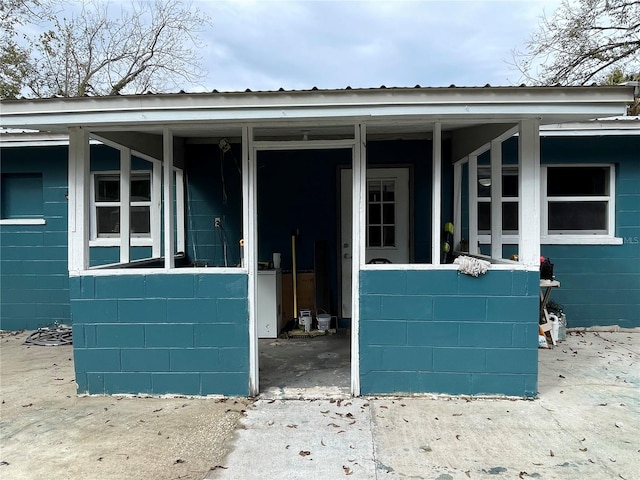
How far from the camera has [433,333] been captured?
3.70m

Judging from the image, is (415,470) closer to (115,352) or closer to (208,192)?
(115,352)

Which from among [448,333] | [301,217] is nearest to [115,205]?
[301,217]

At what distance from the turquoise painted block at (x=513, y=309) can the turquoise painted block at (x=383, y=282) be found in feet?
2.39

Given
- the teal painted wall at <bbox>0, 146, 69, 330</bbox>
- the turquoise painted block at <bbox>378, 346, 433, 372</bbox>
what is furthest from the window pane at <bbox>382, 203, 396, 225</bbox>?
the teal painted wall at <bbox>0, 146, 69, 330</bbox>

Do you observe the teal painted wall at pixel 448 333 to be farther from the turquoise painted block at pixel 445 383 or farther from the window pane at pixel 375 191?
the window pane at pixel 375 191

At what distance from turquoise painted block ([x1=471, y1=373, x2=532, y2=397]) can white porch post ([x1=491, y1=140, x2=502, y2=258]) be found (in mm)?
1295

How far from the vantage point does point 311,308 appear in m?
6.08

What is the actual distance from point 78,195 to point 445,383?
11.3 feet

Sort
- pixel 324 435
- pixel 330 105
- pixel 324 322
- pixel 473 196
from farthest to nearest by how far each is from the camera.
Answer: pixel 324 322 → pixel 473 196 → pixel 330 105 → pixel 324 435

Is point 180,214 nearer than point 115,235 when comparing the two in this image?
Yes

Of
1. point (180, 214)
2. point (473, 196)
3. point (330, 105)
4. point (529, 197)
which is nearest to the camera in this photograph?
point (330, 105)

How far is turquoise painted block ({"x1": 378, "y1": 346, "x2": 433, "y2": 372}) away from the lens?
371 centimetres

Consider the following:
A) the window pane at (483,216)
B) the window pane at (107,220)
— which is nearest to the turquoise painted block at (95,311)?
the window pane at (107,220)

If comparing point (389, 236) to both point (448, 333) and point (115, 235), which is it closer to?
point (448, 333)
